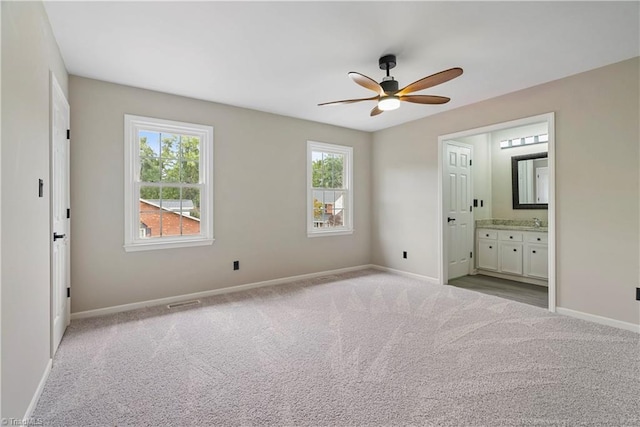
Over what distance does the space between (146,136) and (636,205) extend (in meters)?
5.07

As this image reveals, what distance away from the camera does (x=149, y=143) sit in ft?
11.8

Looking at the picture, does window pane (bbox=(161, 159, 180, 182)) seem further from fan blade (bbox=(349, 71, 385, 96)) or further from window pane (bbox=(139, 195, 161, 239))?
fan blade (bbox=(349, 71, 385, 96))

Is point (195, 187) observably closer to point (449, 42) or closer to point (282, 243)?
point (282, 243)

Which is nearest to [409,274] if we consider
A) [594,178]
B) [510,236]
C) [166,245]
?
[510,236]

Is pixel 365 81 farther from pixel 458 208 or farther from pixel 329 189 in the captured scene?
pixel 458 208

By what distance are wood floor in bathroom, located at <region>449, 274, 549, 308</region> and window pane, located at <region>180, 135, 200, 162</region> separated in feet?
13.3

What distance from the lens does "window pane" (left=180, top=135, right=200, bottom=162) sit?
3.82 m

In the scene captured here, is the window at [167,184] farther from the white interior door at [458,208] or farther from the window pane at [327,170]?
the white interior door at [458,208]

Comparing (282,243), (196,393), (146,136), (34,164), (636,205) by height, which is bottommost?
(196,393)

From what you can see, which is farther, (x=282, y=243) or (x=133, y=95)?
(x=282, y=243)

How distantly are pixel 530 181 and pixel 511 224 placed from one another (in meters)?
0.75

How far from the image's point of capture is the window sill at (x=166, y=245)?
11.1ft

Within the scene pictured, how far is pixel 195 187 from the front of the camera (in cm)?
387

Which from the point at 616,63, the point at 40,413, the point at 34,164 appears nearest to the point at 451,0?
the point at 616,63
